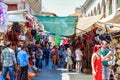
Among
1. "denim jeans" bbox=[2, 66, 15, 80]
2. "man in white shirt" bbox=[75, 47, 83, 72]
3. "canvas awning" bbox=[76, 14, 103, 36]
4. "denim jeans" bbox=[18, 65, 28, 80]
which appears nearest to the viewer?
"denim jeans" bbox=[2, 66, 15, 80]

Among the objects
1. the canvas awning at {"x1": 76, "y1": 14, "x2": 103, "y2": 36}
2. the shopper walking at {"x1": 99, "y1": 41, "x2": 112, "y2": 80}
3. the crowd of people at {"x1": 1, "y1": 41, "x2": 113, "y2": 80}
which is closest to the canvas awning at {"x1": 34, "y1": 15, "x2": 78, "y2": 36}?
the canvas awning at {"x1": 76, "y1": 14, "x2": 103, "y2": 36}

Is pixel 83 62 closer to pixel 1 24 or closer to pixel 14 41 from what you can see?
pixel 14 41

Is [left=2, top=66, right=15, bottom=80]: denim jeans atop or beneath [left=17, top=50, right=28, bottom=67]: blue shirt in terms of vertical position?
beneath

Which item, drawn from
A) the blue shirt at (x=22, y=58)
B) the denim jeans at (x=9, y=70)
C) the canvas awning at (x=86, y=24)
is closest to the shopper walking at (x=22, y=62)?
the blue shirt at (x=22, y=58)

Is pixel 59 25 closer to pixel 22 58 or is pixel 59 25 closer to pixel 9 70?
pixel 22 58

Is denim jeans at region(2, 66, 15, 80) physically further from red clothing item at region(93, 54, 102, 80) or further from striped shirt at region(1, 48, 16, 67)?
red clothing item at region(93, 54, 102, 80)

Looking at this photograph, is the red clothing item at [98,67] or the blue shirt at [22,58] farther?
the blue shirt at [22,58]

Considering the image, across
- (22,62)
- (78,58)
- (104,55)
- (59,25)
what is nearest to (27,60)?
(22,62)

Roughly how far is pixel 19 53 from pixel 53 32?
6659mm

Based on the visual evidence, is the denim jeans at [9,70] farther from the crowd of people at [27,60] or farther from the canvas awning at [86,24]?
the canvas awning at [86,24]

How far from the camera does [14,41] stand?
53.5ft

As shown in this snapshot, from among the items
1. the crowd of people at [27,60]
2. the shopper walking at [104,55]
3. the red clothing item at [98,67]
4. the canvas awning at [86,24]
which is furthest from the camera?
the canvas awning at [86,24]

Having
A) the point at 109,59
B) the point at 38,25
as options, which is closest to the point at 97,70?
the point at 109,59

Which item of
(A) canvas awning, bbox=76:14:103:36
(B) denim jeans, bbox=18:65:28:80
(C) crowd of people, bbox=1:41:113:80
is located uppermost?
(A) canvas awning, bbox=76:14:103:36
